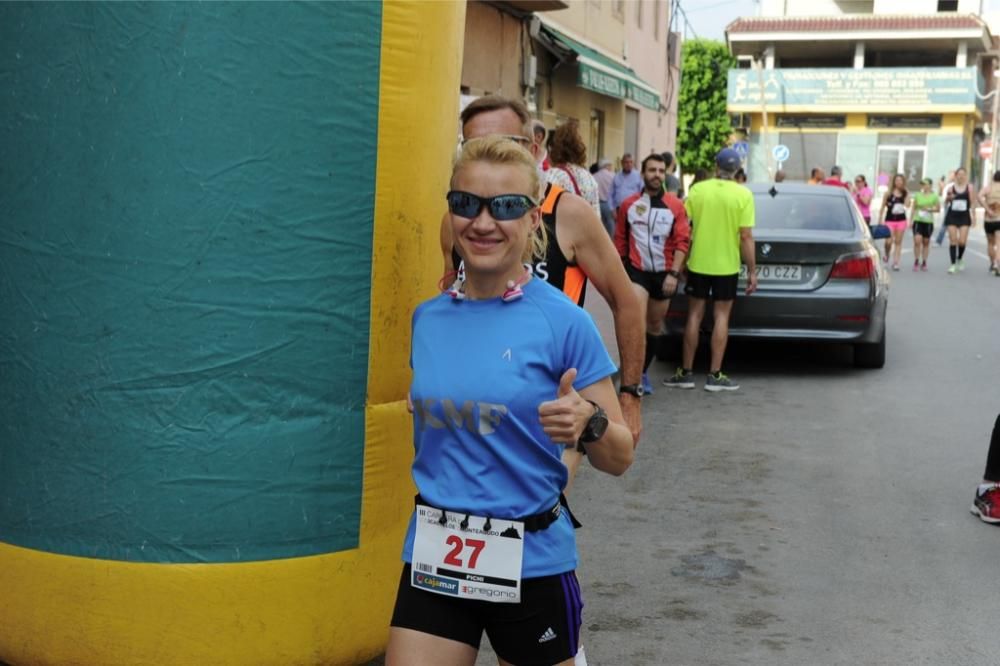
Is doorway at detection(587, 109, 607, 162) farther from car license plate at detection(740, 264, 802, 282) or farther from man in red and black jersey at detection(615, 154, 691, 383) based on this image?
man in red and black jersey at detection(615, 154, 691, 383)

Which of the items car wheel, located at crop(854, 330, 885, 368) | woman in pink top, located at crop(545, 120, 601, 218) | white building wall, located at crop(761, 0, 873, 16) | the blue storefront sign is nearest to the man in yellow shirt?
car wheel, located at crop(854, 330, 885, 368)

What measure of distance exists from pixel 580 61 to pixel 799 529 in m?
15.1

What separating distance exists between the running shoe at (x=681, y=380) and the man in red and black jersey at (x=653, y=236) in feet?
2.96

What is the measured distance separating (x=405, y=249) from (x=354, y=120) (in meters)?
0.43

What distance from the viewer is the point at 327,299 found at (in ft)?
12.6

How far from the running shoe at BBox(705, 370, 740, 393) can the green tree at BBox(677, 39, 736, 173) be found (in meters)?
54.8

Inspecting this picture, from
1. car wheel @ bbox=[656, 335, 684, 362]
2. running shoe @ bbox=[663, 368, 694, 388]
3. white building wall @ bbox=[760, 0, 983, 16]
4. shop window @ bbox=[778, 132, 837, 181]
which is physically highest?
white building wall @ bbox=[760, 0, 983, 16]

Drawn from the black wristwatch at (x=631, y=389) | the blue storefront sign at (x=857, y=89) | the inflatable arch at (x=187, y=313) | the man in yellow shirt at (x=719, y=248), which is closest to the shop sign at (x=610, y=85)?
the man in yellow shirt at (x=719, y=248)

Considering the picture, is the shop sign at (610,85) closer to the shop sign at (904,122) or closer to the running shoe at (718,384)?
the running shoe at (718,384)

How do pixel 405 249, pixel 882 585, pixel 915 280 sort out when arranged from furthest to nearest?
pixel 915 280, pixel 882 585, pixel 405 249

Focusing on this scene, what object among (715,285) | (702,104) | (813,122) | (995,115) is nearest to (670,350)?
(715,285)

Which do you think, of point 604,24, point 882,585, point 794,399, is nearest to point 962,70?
point 604,24

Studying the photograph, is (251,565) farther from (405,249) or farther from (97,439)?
(405,249)

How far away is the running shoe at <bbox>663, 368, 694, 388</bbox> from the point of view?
396 inches
